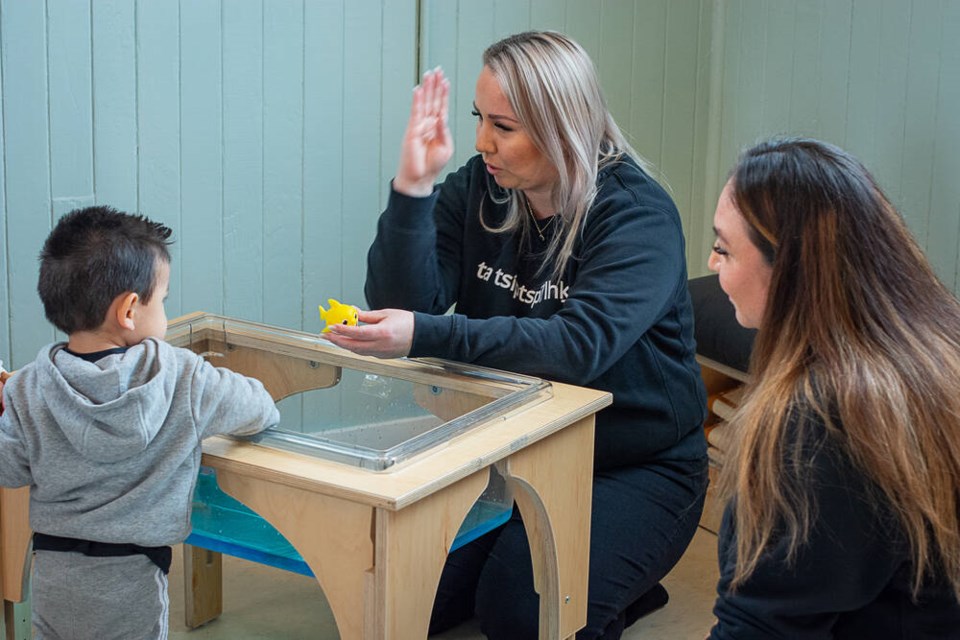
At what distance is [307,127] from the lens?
10.2 ft

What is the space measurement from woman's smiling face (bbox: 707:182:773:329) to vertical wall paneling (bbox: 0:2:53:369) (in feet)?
5.44

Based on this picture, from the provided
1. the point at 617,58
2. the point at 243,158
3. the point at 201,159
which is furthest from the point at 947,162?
the point at 201,159

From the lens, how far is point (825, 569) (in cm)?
130

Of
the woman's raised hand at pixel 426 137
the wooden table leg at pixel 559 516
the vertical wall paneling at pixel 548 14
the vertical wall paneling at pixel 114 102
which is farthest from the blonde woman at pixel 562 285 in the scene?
the vertical wall paneling at pixel 548 14

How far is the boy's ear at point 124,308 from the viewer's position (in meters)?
1.58

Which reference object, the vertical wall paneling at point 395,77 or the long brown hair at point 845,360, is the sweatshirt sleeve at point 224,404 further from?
the vertical wall paneling at point 395,77

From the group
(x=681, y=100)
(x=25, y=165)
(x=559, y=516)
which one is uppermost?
(x=681, y=100)

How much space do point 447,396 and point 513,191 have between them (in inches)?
20.5

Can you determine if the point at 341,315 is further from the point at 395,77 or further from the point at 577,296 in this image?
the point at 395,77

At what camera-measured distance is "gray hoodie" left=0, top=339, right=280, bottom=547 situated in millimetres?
1510

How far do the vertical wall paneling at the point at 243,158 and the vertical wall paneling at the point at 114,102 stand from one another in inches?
9.7

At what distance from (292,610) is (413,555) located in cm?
106

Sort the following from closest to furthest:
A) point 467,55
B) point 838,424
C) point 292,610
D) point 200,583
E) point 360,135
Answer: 1. point 838,424
2. point 200,583
3. point 292,610
4. point 360,135
5. point 467,55

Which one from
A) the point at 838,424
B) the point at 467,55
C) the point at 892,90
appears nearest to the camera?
the point at 838,424
